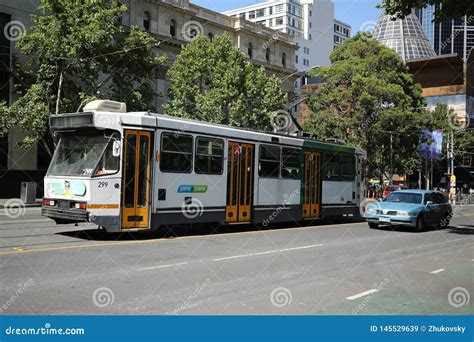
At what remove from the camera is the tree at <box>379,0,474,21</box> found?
1460cm

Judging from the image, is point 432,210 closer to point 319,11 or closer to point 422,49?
point 422,49

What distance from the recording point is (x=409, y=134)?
4003 cm

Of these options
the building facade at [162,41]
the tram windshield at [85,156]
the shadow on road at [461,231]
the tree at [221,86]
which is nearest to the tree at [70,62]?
the building facade at [162,41]

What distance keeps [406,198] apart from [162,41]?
91.1 feet

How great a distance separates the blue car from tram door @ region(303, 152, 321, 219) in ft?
6.04

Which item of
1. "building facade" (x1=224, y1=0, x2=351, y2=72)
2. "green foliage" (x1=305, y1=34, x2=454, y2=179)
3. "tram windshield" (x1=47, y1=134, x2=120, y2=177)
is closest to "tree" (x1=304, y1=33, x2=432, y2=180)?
"green foliage" (x1=305, y1=34, x2=454, y2=179)

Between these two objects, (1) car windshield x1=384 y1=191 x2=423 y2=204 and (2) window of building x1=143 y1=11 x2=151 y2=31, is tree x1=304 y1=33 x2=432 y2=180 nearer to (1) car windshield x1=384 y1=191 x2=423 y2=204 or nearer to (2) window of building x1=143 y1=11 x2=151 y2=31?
(2) window of building x1=143 y1=11 x2=151 y2=31

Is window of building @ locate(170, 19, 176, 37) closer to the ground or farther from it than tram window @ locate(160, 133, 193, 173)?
farther from it

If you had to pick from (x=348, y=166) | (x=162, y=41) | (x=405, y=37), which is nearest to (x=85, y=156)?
(x=348, y=166)

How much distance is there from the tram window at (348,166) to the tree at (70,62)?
44.6ft

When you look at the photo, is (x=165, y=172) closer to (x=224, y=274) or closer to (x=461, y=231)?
(x=224, y=274)

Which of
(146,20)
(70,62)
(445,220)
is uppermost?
(146,20)

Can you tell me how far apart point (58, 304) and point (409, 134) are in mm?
37494

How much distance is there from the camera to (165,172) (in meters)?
13.2
